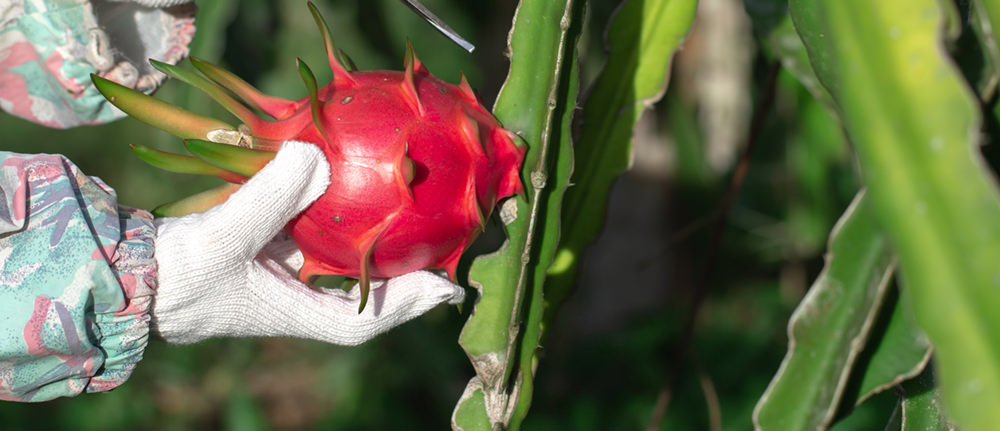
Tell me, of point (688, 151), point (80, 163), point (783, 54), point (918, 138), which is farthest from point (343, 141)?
point (80, 163)

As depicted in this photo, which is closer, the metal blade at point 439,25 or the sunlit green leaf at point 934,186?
the sunlit green leaf at point 934,186

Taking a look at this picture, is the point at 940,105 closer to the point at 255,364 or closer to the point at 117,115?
the point at 117,115

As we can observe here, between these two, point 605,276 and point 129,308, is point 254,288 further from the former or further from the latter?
point 605,276

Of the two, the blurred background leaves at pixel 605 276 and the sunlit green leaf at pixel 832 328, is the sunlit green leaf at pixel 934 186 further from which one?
the blurred background leaves at pixel 605 276

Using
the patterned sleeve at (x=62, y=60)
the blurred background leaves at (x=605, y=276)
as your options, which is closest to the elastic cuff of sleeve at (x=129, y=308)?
the patterned sleeve at (x=62, y=60)

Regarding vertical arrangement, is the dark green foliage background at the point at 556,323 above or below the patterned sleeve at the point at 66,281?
below

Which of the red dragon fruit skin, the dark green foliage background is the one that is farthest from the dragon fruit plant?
the dark green foliage background

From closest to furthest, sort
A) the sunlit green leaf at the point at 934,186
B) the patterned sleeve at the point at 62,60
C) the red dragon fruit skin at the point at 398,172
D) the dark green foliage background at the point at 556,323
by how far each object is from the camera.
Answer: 1. the sunlit green leaf at the point at 934,186
2. the red dragon fruit skin at the point at 398,172
3. the patterned sleeve at the point at 62,60
4. the dark green foliage background at the point at 556,323

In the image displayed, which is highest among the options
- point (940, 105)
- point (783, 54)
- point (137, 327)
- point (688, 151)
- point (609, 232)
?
point (940, 105)
